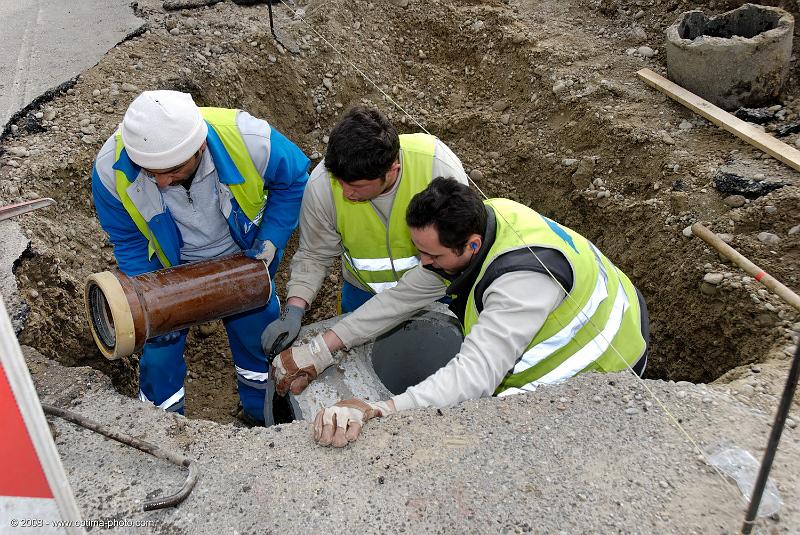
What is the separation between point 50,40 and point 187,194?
9.54ft

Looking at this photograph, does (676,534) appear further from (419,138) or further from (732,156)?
(732,156)

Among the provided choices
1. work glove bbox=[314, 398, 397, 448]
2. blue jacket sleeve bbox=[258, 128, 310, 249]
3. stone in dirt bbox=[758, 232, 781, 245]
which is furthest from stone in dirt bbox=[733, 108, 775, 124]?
work glove bbox=[314, 398, 397, 448]

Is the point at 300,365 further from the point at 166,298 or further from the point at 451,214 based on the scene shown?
the point at 451,214

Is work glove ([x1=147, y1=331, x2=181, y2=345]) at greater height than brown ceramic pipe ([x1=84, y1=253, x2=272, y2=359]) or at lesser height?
lesser

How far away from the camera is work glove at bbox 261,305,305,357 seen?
3.21 metres

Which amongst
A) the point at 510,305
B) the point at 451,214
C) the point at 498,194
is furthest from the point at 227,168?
the point at 498,194

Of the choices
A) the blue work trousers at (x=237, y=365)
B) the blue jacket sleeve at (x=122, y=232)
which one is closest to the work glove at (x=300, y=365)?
the blue work trousers at (x=237, y=365)

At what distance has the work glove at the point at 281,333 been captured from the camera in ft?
10.5

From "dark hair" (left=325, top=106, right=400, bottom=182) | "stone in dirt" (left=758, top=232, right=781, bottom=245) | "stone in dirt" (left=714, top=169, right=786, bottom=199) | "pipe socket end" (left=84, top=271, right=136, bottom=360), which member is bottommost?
"pipe socket end" (left=84, top=271, right=136, bottom=360)

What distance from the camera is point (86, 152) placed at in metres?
3.95

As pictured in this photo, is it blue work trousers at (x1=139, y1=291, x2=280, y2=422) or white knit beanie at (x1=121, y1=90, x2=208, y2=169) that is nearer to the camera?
white knit beanie at (x1=121, y1=90, x2=208, y2=169)

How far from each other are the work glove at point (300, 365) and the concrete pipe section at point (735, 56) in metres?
3.21

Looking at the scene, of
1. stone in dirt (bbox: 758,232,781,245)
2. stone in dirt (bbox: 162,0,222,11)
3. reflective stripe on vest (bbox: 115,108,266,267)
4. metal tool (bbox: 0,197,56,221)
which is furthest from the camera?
stone in dirt (bbox: 162,0,222,11)

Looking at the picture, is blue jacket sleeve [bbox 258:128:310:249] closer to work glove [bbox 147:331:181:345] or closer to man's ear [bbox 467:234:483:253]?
work glove [bbox 147:331:181:345]
